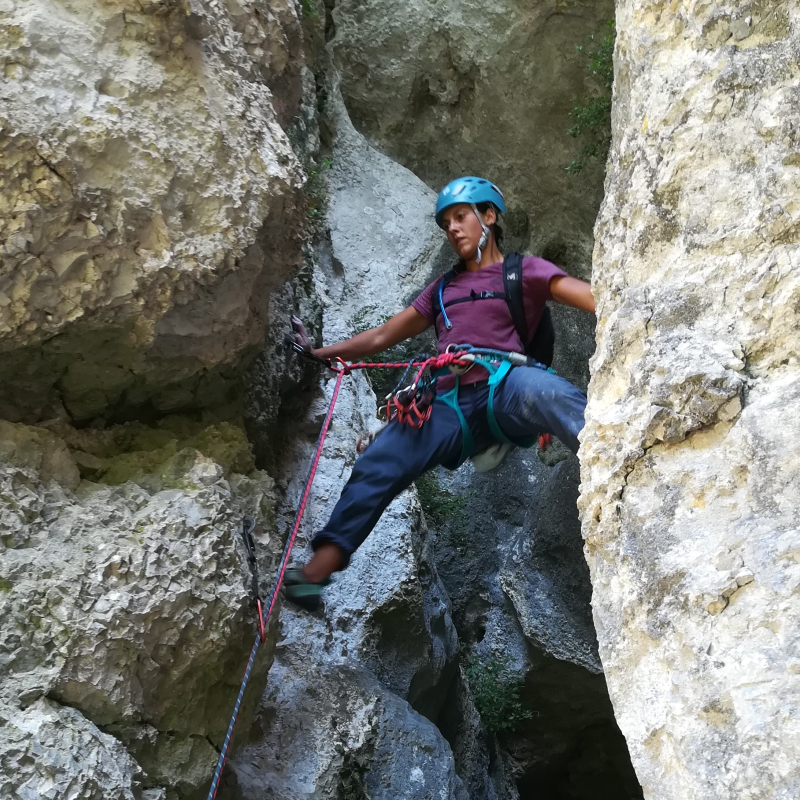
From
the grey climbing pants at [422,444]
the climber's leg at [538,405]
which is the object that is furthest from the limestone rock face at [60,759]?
the climber's leg at [538,405]

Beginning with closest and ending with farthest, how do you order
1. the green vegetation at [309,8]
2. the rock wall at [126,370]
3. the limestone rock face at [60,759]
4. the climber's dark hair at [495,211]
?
1. the limestone rock face at [60,759]
2. the rock wall at [126,370]
3. the climber's dark hair at [495,211]
4. the green vegetation at [309,8]

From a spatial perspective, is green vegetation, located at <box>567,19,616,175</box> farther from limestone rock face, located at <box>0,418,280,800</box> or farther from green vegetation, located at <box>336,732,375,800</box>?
green vegetation, located at <box>336,732,375,800</box>

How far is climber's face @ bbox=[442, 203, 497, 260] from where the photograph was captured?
3520mm

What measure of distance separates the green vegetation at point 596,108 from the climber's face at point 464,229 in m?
1.93

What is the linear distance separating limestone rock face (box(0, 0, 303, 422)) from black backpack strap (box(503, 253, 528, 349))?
87 cm

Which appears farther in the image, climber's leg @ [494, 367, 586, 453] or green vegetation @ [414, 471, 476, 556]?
green vegetation @ [414, 471, 476, 556]

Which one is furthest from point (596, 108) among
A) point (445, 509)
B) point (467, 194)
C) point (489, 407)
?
point (489, 407)

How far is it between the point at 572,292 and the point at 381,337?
3.05 ft

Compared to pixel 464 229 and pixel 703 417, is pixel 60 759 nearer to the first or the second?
pixel 703 417

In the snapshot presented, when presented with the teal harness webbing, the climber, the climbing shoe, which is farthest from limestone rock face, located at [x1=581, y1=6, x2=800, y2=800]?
the climbing shoe

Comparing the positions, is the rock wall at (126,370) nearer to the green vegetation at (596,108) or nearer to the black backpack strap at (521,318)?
the black backpack strap at (521,318)

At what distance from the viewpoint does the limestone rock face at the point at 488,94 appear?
5469mm

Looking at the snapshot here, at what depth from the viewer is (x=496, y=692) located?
5.06m

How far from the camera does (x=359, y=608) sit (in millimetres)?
3732
